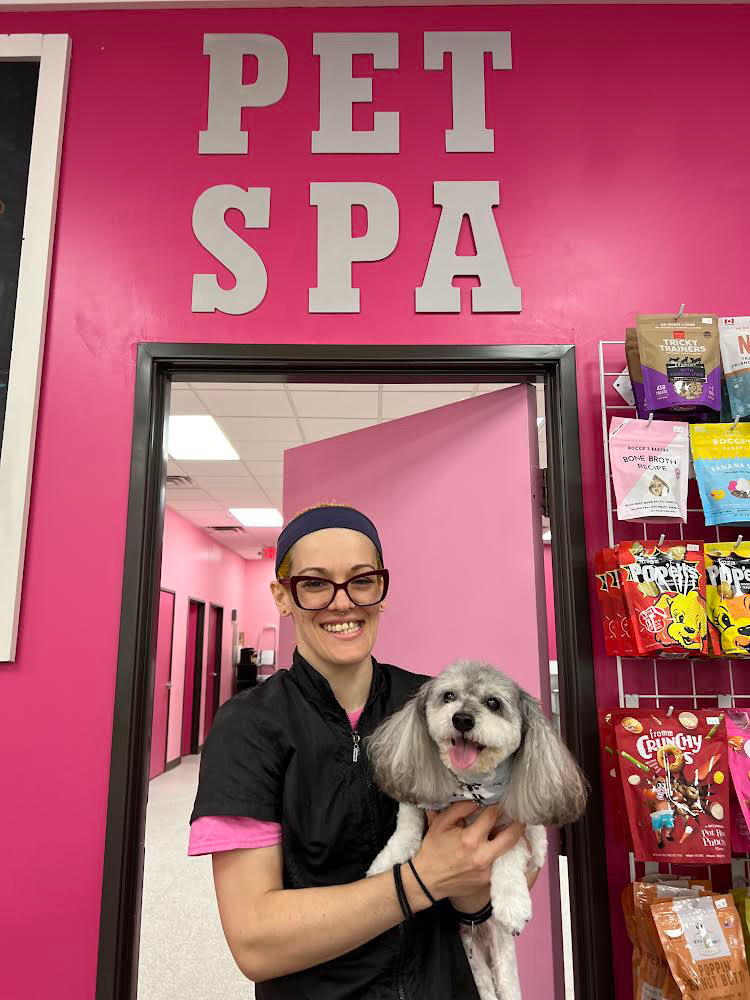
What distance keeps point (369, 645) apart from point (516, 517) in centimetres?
98

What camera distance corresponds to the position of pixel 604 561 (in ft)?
5.61

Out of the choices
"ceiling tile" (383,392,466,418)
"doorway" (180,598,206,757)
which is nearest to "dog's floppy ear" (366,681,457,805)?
"ceiling tile" (383,392,466,418)

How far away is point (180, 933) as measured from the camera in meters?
3.55

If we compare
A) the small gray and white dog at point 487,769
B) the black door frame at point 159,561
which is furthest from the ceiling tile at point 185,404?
the small gray and white dog at point 487,769

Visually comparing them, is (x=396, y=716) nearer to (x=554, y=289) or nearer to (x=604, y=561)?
(x=604, y=561)

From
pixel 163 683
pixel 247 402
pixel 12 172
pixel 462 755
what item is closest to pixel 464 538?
pixel 462 755

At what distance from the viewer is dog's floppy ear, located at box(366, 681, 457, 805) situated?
3.81 feet

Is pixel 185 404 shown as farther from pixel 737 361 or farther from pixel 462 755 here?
pixel 462 755

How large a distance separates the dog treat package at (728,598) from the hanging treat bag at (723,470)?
8cm

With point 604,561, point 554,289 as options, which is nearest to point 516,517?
point 604,561

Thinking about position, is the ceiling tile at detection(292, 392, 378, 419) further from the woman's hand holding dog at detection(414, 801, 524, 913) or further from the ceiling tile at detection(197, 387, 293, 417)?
the woman's hand holding dog at detection(414, 801, 524, 913)

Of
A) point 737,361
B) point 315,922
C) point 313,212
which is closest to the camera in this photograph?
point 315,922

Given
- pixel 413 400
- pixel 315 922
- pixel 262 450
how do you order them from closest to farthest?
pixel 315 922 → pixel 413 400 → pixel 262 450

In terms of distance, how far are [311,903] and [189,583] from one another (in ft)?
26.4
